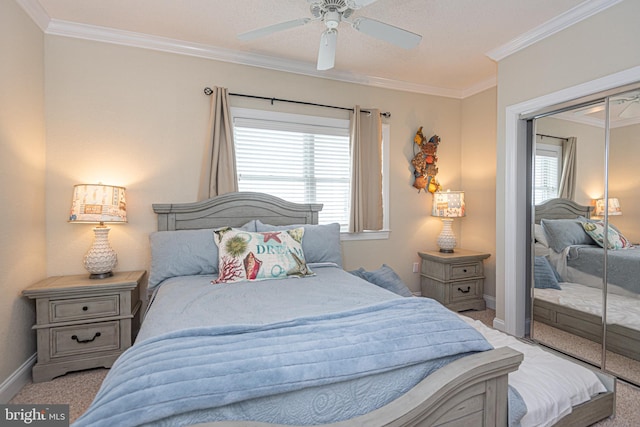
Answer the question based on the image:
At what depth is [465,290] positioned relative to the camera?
351 cm

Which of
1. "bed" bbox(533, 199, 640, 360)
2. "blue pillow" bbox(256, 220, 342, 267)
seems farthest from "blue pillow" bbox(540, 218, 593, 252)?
"blue pillow" bbox(256, 220, 342, 267)

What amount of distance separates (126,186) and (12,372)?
1.46 metres

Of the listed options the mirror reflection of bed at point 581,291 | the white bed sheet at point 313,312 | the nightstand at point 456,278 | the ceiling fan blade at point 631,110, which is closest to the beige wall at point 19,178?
the white bed sheet at point 313,312

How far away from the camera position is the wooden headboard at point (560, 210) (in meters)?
2.38

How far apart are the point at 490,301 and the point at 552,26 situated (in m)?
2.74

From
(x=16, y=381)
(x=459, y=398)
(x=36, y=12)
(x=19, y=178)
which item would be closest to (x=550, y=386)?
(x=459, y=398)

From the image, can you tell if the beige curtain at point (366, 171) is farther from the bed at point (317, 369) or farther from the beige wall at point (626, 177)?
the beige wall at point (626, 177)

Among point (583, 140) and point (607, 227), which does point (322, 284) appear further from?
point (583, 140)

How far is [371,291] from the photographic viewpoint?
1.92 meters

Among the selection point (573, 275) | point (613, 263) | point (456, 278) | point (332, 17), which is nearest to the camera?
point (332, 17)

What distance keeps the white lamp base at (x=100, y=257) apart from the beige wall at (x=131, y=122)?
0.22 meters

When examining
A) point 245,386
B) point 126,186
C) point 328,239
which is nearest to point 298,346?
point 245,386

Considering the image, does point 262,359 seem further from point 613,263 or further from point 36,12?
point 36,12
